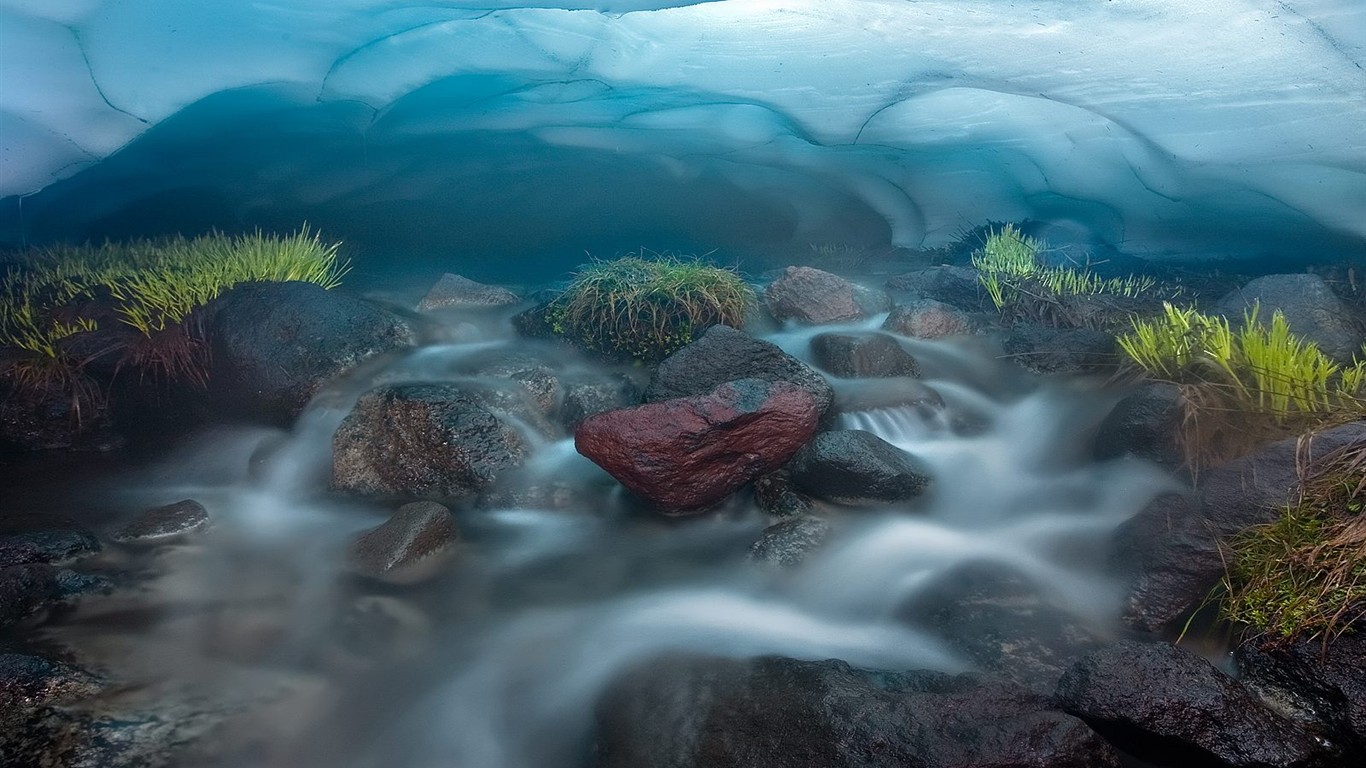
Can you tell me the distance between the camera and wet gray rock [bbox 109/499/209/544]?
13.5 ft

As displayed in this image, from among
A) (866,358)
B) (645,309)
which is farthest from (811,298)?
(645,309)

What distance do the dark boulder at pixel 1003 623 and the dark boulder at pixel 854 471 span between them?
69cm

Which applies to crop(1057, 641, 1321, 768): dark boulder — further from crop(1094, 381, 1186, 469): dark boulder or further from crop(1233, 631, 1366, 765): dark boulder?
crop(1094, 381, 1186, 469): dark boulder

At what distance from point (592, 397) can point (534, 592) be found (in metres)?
2.11

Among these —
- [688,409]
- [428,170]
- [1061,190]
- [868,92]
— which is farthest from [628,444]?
[1061,190]

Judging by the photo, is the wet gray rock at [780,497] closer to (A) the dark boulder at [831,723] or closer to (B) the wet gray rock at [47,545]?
(A) the dark boulder at [831,723]

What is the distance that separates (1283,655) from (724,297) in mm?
4798

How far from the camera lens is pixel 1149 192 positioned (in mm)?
7480

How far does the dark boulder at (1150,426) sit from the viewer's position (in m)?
3.95

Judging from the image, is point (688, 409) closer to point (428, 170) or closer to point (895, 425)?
point (895, 425)

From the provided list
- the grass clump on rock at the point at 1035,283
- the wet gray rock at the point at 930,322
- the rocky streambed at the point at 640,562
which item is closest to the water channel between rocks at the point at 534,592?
the rocky streambed at the point at 640,562

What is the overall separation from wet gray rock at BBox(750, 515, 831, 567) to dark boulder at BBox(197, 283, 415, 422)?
393 centimetres

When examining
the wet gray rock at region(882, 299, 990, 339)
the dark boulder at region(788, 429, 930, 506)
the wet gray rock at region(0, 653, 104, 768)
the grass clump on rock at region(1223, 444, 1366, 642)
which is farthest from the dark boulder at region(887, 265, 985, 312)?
the wet gray rock at region(0, 653, 104, 768)

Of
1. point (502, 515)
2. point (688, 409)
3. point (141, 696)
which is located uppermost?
point (688, 409)
